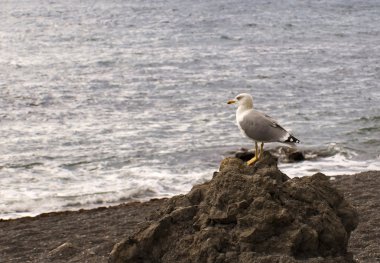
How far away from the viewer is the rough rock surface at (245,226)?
20.4 feet

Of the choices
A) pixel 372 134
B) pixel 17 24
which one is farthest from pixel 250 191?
pixel 17 24

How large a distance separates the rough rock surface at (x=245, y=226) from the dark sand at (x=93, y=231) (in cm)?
201

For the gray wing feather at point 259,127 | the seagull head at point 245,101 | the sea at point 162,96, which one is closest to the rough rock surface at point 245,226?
the gray wing feather at point 259,127

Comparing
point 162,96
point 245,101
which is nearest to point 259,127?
point 245,101

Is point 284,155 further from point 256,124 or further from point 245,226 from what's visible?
point 245,226

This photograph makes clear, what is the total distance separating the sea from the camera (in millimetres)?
16578

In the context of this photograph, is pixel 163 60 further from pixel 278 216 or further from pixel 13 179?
pixel 278 216

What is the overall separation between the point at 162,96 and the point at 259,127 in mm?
16281

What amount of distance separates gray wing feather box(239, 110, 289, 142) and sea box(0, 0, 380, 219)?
477cm

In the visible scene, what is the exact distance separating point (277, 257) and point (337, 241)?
72 centimetres

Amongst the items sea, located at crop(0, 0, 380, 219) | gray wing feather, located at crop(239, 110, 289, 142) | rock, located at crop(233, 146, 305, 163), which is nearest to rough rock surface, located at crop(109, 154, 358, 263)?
gray wing feather, located at crop(239, 110, 289, 142)

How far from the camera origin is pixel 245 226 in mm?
6348

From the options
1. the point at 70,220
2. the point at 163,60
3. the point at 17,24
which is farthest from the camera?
the point at 17,24

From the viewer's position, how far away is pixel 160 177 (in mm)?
16344
